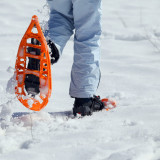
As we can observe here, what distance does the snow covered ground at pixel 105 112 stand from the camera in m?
1.75

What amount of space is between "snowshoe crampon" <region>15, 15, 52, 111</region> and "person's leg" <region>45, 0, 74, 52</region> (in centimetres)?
30

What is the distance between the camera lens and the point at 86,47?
257 cm

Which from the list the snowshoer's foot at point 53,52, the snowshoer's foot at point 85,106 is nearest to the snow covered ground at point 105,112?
the snowshoer's foot at point 85,106

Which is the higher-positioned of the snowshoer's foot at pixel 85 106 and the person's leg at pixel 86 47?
the person's leg at pixel 86 47

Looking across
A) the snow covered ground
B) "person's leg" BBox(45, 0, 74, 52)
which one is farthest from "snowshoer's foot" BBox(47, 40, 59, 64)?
the snow covered ground

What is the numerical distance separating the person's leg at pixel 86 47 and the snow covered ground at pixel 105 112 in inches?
8.5

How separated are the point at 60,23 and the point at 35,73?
556mm

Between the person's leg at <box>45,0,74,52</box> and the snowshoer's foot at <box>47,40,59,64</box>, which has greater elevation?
the person's leg at <box>45,0,74,52</box>

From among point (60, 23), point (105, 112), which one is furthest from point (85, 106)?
point (60, 23)

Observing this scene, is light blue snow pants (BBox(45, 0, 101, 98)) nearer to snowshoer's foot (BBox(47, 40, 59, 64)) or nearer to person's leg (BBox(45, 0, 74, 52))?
person's leg (BBox(45, 0, 74, 52))

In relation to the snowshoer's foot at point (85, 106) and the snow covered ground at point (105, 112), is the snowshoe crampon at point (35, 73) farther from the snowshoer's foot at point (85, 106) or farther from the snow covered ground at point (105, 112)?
the snowshoer's foot at point (85, 106)

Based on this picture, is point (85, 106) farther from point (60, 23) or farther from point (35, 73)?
point (60, 23)

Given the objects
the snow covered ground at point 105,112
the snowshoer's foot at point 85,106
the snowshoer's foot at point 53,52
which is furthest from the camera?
the snowshoer's foot at point 85,106

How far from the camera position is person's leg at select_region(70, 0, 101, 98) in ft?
8.18
